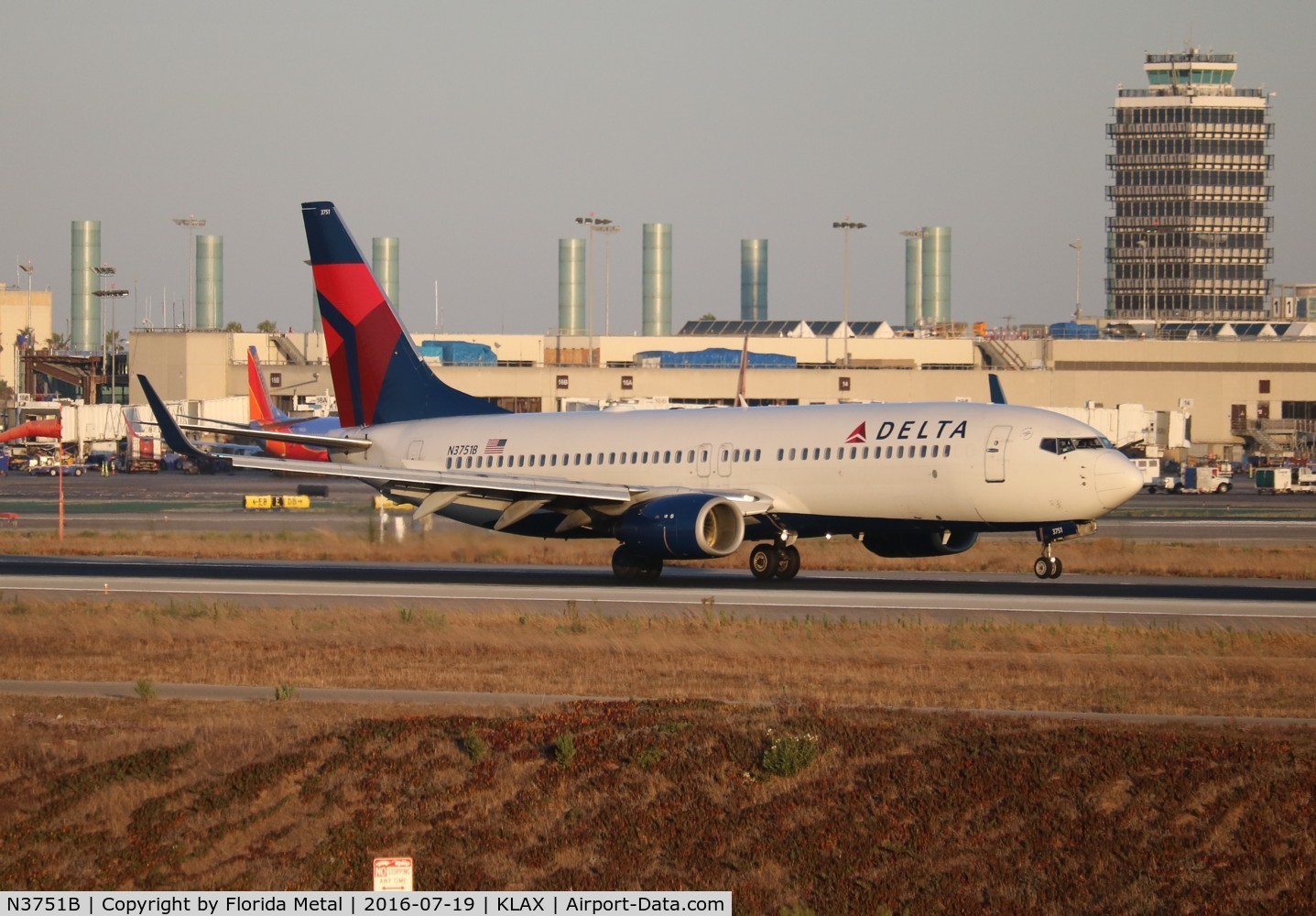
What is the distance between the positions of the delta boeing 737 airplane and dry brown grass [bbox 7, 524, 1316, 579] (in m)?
3.79

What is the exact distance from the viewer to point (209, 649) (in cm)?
2875

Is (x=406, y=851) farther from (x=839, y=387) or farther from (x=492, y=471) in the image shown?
(x=839, y=387)

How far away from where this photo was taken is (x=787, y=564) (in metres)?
41.5

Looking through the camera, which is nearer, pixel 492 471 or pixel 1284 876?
pixel 1284 876

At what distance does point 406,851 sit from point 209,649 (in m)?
13.2

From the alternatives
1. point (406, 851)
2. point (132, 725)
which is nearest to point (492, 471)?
point (132, 725)

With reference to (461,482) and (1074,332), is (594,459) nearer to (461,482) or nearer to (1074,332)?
(461,482)

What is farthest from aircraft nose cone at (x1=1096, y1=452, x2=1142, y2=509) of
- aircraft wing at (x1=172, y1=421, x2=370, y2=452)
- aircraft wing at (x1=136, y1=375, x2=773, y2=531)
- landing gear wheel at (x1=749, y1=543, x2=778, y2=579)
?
aircraft wing at (x1=172, y1=421, x2=370, y2=452)

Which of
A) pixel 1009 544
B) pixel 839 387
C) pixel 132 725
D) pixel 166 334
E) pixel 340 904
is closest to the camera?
pixel 340 904

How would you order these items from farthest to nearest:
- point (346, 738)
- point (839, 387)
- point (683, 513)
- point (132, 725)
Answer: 1. point (839, 387)
2. point (683, 513)
3. point (132, 725)
4. point (346, 738)

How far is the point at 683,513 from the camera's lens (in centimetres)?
3916

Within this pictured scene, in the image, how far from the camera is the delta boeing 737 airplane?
3825 centimetres

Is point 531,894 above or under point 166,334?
under

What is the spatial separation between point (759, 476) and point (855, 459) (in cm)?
263
